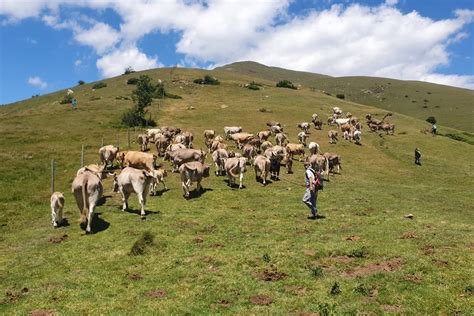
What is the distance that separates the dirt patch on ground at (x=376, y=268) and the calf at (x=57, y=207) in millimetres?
13849

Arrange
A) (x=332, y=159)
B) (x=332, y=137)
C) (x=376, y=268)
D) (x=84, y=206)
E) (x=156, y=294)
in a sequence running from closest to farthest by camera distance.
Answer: (x=156, y=294) < (x=376, y=268) < (x=84, y=206) < (x=332, y=159) < (x=332, y=137)

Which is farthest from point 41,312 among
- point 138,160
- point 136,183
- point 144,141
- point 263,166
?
point 144,141

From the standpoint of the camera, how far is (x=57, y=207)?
2064cm

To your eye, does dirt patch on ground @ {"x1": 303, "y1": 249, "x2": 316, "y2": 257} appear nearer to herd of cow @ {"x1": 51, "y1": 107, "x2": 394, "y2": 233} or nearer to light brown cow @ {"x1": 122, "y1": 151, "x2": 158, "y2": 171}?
herd of cow @ {"x1": 51, "y1": 107, "x2": 394, "y2": 233}

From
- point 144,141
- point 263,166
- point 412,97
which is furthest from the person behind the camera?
point 412,97

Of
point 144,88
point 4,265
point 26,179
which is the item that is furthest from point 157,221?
point 144,88

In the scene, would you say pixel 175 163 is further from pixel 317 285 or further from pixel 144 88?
pixel 144 88

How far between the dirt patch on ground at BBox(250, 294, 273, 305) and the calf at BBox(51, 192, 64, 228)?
1231 centimetres

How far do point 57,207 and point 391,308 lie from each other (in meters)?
15.9

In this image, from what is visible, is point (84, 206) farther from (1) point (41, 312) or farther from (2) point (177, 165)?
(2) point (177, 165)

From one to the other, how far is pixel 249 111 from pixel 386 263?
6064 cm

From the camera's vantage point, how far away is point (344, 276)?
547 inches

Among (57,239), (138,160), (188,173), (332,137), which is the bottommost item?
(57,239)

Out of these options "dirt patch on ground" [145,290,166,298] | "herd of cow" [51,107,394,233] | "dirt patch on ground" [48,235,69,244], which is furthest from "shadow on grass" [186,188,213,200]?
"dirt patch on ground" [145,290,166,298]
